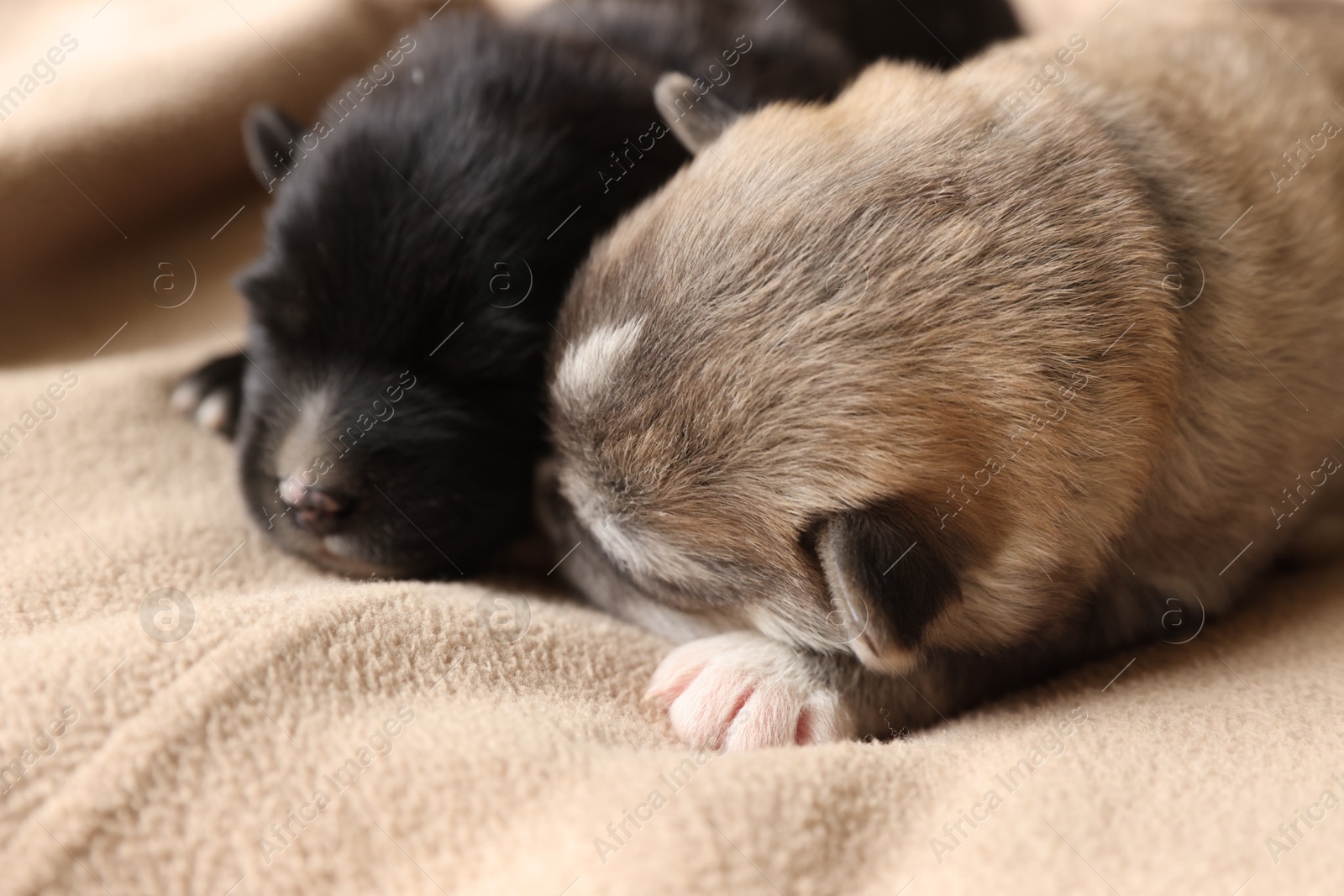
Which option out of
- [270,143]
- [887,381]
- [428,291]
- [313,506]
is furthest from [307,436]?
[887,381]

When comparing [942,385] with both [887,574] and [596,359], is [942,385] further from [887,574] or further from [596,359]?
[596,359]

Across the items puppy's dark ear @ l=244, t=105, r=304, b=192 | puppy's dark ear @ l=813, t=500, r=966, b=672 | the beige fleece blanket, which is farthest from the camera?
puppy's dark ear @ l=244, t=105, r=304, b=192

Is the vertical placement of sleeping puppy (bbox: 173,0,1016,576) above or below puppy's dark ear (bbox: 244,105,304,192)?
below

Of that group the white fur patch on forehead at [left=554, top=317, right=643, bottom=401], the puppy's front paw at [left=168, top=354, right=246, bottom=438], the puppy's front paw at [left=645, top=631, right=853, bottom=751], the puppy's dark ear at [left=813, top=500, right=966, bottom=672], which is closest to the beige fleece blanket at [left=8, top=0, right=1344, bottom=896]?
the puppy's front paw at [left=645, top=631, right=853, bottom=751]

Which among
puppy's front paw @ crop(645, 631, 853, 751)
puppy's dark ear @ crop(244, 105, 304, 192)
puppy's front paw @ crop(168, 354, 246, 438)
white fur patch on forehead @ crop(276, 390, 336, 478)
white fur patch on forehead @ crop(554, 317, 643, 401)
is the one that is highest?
puppy's dark ear @ crop(244, 105, 304, 192)

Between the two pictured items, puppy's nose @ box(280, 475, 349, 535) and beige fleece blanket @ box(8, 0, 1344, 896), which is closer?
beige fleece blanket @ box(8, 0, 1344, 896)

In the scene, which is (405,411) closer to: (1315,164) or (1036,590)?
(1036,590)

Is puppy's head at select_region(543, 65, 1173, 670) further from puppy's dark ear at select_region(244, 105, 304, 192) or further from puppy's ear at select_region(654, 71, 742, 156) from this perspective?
puppy's dark ear at select_region(244, 105, 304, 192)

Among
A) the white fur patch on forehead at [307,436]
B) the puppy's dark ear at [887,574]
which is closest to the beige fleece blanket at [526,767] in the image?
the puppy's dark ear at [887,574]
